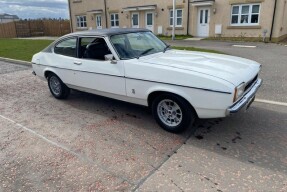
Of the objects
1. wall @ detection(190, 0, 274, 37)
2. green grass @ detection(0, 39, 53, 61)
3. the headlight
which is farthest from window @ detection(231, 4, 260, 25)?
the headlight

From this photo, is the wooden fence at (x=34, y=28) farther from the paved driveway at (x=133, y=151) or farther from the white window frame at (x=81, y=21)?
the paved driveway at (x=133, y=151)

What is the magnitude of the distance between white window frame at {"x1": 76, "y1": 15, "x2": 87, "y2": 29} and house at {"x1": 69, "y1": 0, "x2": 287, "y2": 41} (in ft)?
5.44

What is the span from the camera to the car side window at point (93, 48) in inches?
175

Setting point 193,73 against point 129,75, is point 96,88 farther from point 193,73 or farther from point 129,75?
point 193,73

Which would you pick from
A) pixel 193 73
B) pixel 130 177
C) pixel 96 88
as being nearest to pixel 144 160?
pixel 130 177

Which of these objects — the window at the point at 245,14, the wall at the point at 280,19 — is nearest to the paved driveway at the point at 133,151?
the wall at the point at 280,19

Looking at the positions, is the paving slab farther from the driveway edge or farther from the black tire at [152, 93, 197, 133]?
the driveway edge

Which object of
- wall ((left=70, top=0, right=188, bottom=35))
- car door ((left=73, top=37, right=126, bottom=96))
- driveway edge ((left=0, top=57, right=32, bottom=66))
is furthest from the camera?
wall ((left=70, top=0, right=188, bottom=35))

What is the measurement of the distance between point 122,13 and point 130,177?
75.6 feet

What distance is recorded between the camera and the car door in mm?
4141

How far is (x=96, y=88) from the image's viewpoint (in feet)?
15.1

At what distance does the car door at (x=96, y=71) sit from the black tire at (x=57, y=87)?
0.56 m

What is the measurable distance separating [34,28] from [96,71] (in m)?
32.6

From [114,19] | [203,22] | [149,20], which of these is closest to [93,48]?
[203,22]
